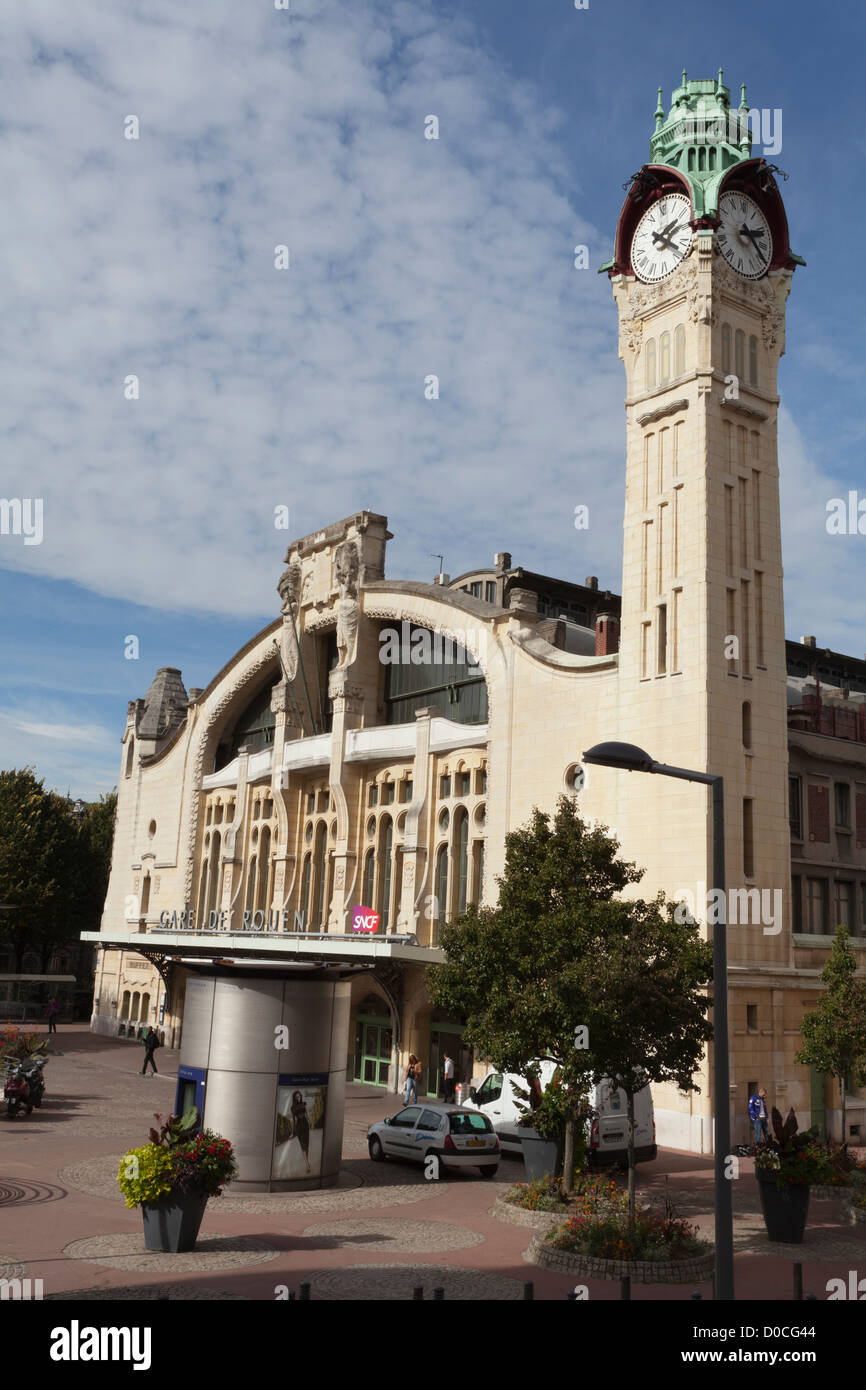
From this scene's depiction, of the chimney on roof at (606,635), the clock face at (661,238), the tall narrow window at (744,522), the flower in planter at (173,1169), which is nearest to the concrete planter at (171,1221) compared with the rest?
the flower in planter at (173,1169)

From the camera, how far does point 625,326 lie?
3697 cm

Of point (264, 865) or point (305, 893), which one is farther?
point (264, 865)

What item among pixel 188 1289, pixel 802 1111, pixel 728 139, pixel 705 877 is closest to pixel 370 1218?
pixel 188 1289

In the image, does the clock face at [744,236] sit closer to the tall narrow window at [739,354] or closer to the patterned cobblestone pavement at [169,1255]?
the tall narrow window at [739,354]

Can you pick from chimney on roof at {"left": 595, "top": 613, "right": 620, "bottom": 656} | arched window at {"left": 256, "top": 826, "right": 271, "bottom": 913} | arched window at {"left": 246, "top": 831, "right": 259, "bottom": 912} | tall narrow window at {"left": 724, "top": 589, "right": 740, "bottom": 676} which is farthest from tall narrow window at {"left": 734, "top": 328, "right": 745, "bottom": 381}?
arched window at {"left": 246, "top": 831, "right": 259, "bottom": 912}

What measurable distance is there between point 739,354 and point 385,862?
73.9 ft

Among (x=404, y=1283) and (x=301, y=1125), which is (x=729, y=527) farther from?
(x=404, y=1283)

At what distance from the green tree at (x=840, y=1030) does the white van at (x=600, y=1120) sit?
380cm

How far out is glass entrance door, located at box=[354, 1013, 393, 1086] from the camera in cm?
4244

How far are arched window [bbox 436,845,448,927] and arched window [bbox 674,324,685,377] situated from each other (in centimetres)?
1800

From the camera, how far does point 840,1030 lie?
2492 centimetres

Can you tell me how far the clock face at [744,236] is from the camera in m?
35.2

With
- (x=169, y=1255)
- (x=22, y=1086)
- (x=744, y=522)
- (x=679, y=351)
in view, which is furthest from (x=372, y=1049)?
(x=169, y=1255)
